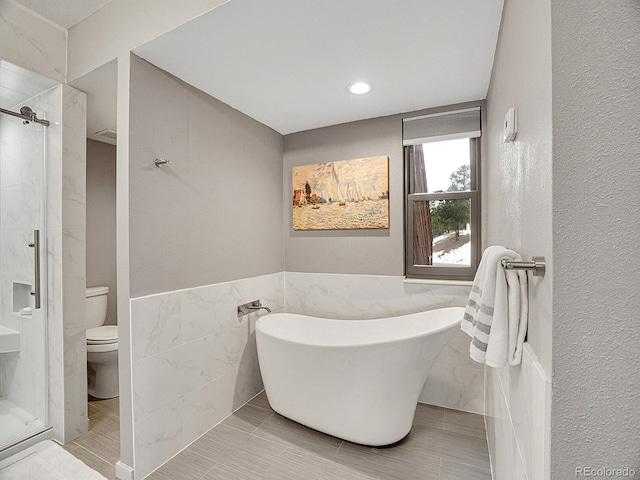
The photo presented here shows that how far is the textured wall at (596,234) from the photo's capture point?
631mm

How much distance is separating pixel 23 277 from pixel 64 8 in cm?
173

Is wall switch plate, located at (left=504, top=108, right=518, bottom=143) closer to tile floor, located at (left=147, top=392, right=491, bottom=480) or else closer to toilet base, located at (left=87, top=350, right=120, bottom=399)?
tile floor, located at (left=147, top=392, right=491, bottom=480)

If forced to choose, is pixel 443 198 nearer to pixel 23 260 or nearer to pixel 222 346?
pixel 222 346

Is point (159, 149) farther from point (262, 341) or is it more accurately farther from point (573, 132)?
point (573, 132)

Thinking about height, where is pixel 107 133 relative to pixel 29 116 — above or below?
above

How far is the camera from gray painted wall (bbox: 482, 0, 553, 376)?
73 centimetres

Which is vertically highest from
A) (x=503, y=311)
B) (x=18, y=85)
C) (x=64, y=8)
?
(x=64, y=8)

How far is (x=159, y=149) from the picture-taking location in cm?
189

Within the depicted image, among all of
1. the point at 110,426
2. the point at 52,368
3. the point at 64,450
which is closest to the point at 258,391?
the point at 110,426

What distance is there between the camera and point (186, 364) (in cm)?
201

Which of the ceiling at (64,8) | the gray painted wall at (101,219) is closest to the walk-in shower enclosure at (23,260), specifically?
the ceiling at (64,8)

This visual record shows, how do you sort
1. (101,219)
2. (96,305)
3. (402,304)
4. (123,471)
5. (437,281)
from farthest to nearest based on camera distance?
(101,219), (96,305), (402,304), (437,281), (123,471)

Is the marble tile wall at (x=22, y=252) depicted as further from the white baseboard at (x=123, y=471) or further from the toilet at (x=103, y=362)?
the white baseboard at (x=123, y=471)
